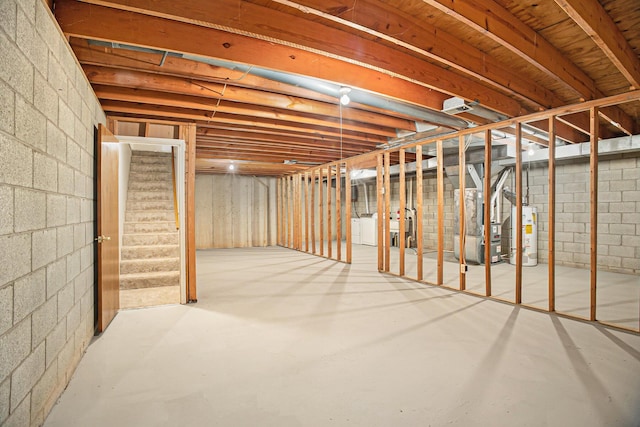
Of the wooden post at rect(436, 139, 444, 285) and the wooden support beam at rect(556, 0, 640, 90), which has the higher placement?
the wooden support beam at rect(556, 0, 640, 90)

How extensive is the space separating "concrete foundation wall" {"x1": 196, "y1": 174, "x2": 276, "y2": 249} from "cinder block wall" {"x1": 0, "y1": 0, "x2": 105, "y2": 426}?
21.4 ft

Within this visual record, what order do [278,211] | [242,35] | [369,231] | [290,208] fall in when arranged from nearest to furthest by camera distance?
[242,35], [290,208], [369,231], [278,211]

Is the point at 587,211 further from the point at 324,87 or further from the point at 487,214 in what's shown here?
the point at 324,87

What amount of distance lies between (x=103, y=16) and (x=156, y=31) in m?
0.30

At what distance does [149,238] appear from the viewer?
4590 mm

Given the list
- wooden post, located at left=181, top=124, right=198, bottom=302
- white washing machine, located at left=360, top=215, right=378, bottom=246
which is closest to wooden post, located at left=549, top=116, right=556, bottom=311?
wooden post, located at left=181, top=124, right=198, bottom=302

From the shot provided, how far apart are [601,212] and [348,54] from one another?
5.52 m

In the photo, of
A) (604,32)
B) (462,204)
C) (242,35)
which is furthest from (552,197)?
(242,35)

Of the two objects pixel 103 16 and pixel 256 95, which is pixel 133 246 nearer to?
pixel 256 95

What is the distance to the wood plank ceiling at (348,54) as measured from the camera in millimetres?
1948

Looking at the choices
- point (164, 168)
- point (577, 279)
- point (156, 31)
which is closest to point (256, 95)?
point (156, 31)

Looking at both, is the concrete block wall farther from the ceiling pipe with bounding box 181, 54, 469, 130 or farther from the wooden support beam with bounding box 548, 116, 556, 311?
the wooden support beam with bounding box 548, 116, 556, 311

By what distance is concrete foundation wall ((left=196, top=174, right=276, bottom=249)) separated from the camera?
865 cm

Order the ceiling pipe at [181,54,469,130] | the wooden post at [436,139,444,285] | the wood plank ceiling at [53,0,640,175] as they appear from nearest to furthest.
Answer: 1. the wood plank ceiling at [53,0,640,175]
2. the ceiling pipe at [181,54,469,130]
3. the wooden post at [436,139,444,285]
